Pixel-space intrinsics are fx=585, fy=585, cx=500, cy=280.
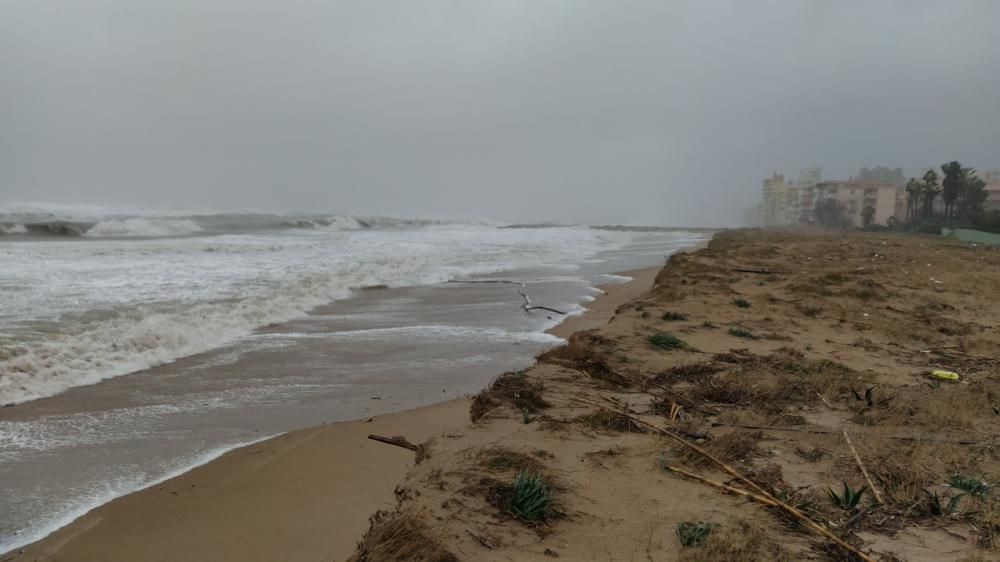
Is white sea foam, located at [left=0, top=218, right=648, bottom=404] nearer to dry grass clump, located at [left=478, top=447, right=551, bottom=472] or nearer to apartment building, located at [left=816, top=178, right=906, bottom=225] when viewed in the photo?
dry grass clump, located at [left=478, top=447, right=551, bottom=472]

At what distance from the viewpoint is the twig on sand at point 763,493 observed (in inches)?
107

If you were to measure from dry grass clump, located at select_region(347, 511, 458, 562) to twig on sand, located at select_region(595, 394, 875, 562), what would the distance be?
5.73 feet

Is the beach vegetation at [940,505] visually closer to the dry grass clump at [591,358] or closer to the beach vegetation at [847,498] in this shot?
the beach vegetation at [847,498]

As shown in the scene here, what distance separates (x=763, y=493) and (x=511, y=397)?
213 centimetres

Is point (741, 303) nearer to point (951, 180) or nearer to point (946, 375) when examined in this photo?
point (946, 375)

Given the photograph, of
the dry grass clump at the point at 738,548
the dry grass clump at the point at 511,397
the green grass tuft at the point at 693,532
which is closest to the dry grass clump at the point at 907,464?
the dry grass clump at the point at 738,548

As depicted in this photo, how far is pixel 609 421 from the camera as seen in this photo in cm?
438

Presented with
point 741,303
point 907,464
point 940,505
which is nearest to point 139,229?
point 741,303

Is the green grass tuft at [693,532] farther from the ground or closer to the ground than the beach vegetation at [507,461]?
closer to the ground

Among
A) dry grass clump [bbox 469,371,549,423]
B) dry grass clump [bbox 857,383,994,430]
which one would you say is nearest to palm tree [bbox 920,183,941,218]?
dry grass clump [bbox 857,383,994,430]

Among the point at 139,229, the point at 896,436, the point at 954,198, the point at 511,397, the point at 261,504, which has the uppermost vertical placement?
the point at 954,198

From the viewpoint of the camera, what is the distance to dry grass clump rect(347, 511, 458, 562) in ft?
8.39

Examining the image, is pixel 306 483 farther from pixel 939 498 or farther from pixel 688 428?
pixel 939 498

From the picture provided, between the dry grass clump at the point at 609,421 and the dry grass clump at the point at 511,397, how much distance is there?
44cm
